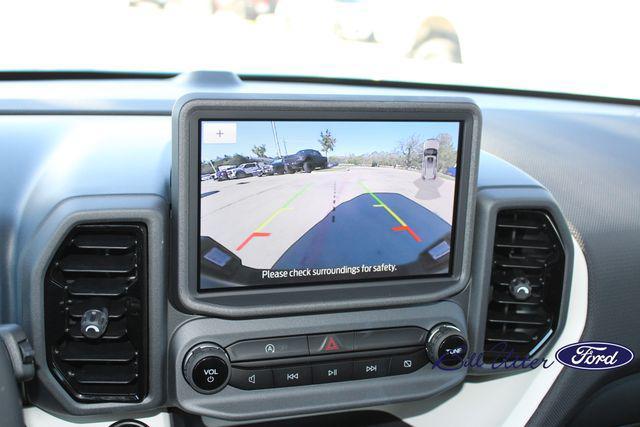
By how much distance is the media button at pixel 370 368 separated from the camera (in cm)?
185

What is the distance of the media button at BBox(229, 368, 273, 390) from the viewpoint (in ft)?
5.80

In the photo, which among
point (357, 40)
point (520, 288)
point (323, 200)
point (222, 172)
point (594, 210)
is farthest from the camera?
point (357, 40)

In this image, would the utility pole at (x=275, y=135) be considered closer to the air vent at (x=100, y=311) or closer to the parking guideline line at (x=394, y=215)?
the parking guideline line at (x=394, y=215)

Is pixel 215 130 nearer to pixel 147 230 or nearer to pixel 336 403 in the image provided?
pixel 147 230

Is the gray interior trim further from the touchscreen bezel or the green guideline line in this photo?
the green guideline line

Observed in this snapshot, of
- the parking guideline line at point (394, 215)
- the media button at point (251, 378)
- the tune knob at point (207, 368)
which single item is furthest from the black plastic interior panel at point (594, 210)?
the tune knob at point (207, 368)

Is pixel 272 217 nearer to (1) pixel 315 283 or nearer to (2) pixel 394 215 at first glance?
(1) pixel 315 283

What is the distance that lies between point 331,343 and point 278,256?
1.01ft

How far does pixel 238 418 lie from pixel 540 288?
0.94 m

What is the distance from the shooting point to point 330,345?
5.97 feet

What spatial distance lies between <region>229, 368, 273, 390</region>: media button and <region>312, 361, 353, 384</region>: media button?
0.13m

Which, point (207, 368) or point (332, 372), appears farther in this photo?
point (332, 372)
